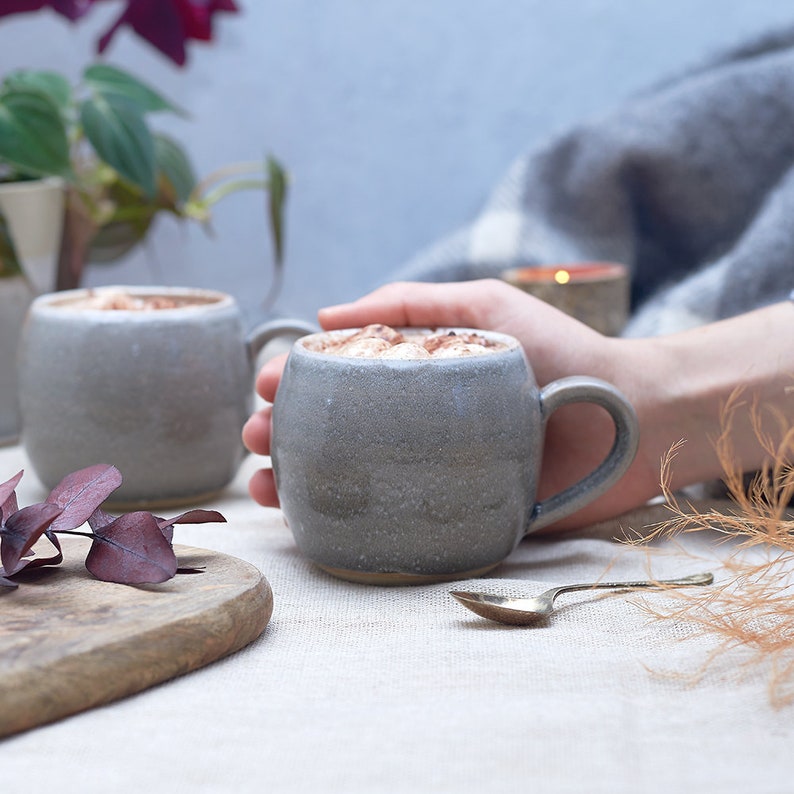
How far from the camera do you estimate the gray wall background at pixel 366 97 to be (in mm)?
1563

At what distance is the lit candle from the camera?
3.43 feet

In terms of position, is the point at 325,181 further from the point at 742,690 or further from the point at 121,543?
the point at 742,690

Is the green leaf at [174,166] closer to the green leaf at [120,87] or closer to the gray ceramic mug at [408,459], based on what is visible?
the green leaf at [120,87]

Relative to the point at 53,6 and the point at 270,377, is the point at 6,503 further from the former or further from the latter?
the point at 53,6

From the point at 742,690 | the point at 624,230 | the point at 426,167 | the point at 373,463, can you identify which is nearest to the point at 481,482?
the point at 373,463

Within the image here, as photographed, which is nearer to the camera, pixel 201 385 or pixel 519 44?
pixel 201 385

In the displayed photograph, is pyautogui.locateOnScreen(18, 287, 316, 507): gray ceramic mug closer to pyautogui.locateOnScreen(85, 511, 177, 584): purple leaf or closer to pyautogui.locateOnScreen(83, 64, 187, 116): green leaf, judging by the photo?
pyautogui.locateOnScreen(85, 511, 177, 584): purple leaf

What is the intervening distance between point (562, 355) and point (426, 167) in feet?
3.21

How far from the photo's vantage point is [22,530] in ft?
1.77

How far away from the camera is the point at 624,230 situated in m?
1.33

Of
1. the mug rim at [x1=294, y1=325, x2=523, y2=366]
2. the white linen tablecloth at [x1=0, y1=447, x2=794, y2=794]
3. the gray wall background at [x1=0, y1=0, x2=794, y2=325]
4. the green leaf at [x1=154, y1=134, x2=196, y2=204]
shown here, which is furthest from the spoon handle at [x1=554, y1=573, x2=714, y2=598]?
the gray wall background at [x1=0, y1=0, x2=794, y2=325]

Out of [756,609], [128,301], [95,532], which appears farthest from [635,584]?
[128,301]

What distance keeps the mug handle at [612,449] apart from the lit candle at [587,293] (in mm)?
410

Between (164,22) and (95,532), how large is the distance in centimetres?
69
